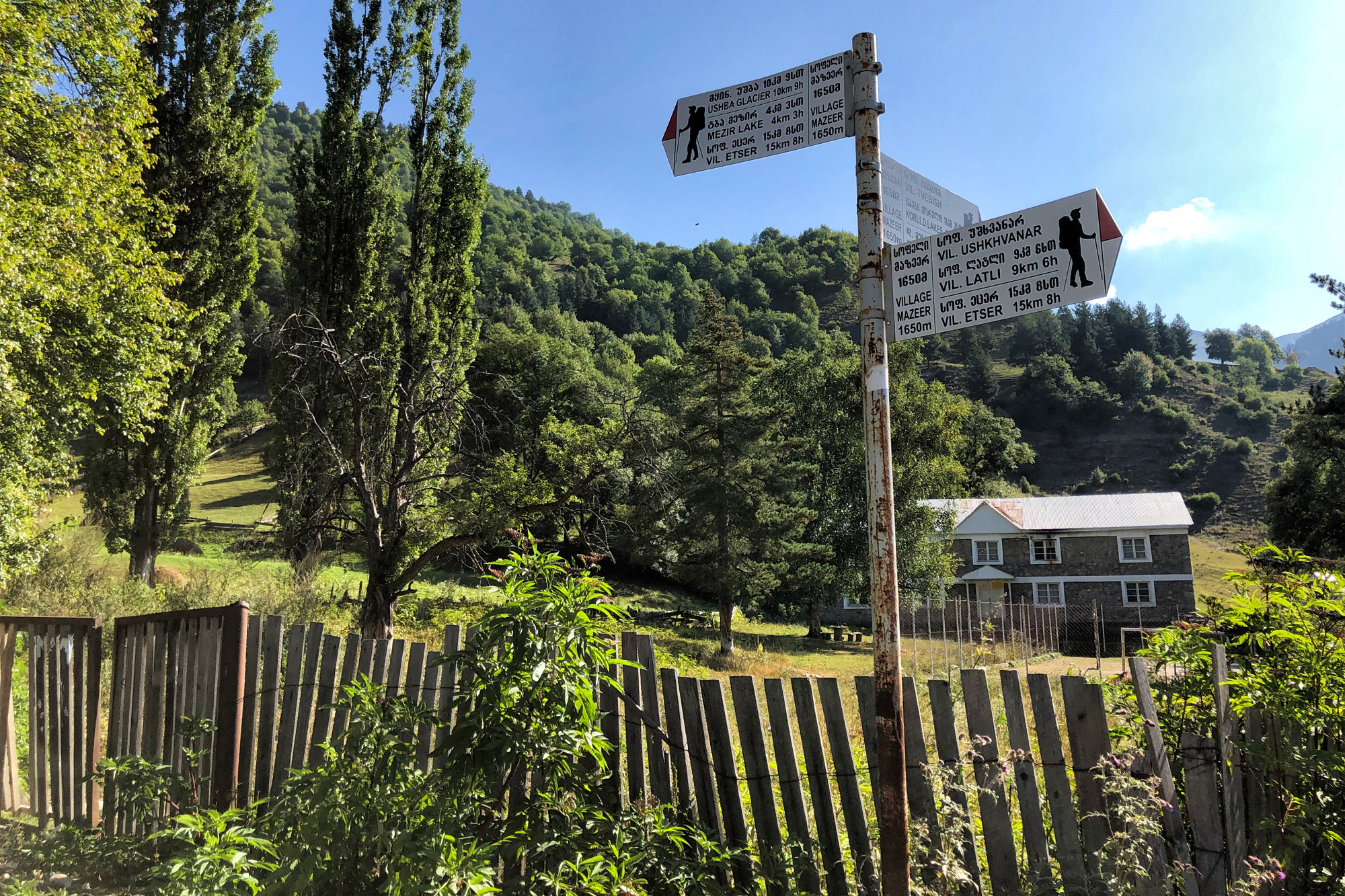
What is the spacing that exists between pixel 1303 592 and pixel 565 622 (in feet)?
8.98

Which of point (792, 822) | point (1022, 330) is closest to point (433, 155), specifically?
point (792, 822)

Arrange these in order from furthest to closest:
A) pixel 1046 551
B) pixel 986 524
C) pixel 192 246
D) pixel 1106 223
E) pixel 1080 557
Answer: pixel 986 524 → pixel 1046 551 → pixel 1080 557 → pixel 192 246 → pixel 1106 223

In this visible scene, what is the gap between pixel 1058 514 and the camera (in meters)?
41.3

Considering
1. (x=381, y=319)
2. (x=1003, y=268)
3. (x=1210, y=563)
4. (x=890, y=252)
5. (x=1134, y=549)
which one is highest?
(x=381, y=319)

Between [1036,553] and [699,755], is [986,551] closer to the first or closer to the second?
[1036,553]

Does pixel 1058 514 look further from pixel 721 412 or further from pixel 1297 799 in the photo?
pixel 1297 799

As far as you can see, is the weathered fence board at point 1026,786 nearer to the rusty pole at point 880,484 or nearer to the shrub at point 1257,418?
the rusty pole at point 880,484

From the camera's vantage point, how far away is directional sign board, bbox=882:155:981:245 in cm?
286

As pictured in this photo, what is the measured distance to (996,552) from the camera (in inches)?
1677

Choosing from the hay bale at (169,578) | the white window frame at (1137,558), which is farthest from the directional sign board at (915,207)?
the white window frame at (1137,558)

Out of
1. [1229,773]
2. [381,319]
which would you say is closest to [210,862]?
[1229,773]

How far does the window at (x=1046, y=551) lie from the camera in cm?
4084

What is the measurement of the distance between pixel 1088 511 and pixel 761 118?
44.1m

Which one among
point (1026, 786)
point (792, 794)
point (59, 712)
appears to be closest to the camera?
point (1026, 786)
